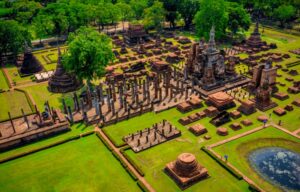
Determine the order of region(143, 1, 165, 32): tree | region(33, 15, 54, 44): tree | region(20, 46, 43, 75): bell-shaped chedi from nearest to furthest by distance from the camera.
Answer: region(20, 46, 43, 75): bell-shaped chedi < region(33, 15, 54, 44): tree < region(143, 1, 165, 32): tree

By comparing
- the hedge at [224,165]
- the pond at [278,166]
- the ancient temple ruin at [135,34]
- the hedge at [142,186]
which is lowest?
the pond at [278,166]

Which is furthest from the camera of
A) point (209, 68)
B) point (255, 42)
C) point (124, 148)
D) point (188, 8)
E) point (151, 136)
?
point (188, 8)

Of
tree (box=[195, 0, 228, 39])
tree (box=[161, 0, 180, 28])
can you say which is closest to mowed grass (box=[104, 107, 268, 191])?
tree (box=[195, 0, 228, 39])

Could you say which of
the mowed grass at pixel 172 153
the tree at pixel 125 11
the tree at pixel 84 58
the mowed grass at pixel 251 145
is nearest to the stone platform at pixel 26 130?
the mowed grass at pixel 172 153

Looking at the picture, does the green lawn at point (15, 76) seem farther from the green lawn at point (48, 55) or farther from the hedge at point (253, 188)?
the hedge at point (253, 188)

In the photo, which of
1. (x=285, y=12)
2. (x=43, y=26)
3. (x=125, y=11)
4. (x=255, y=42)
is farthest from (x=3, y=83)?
(x=285, y=12)

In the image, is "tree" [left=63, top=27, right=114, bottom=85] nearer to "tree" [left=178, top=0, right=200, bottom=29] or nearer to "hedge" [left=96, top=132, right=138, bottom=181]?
"hedge" [left=96, top=132, right=138, bottom=181]

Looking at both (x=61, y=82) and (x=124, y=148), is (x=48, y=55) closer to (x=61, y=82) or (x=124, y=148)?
(x=61, y=82)
